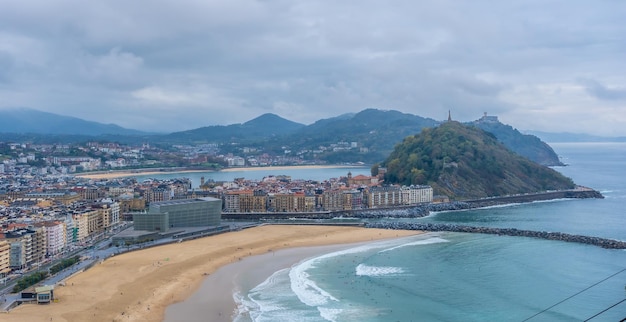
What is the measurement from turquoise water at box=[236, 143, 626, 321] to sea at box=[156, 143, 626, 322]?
0.04m

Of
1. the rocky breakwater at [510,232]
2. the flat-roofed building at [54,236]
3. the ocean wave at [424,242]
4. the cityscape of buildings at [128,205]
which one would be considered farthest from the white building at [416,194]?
the flat-roofed building at [54,236]

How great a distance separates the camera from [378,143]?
5763 inches

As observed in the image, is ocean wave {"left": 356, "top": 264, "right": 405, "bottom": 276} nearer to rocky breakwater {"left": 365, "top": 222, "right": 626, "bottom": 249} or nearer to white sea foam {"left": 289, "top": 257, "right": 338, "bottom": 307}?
white sea foam {"left": 289, "top": 257, "right": 338, "bottom": 307}

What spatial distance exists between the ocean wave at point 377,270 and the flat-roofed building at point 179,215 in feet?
45.4

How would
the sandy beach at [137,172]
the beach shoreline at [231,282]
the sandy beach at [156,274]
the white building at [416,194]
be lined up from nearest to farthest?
the sandy beach at [156,274] → the beach shoreline at [231,282] → the white building at [416,194] → the sandy beach at [137,172]

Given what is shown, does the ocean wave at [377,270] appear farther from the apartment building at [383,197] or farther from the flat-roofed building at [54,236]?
the apartment building at [383,197]

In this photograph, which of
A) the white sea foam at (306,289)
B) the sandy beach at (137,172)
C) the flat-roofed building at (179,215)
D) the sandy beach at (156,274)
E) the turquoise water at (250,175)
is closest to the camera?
the sandy beach at (156,274)

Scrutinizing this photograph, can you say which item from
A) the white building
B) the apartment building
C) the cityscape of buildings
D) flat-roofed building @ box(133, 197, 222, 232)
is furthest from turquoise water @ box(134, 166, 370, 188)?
flat-roofed building @ box(133, 197, 222, 232)

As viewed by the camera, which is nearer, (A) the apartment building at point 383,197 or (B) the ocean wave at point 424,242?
(B) the ocean wave at point 424,242

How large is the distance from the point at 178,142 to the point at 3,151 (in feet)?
286

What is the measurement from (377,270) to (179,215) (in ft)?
51.2

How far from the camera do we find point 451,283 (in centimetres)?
2525

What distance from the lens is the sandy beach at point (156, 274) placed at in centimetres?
2019

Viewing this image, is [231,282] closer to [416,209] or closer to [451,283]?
[451,283]
